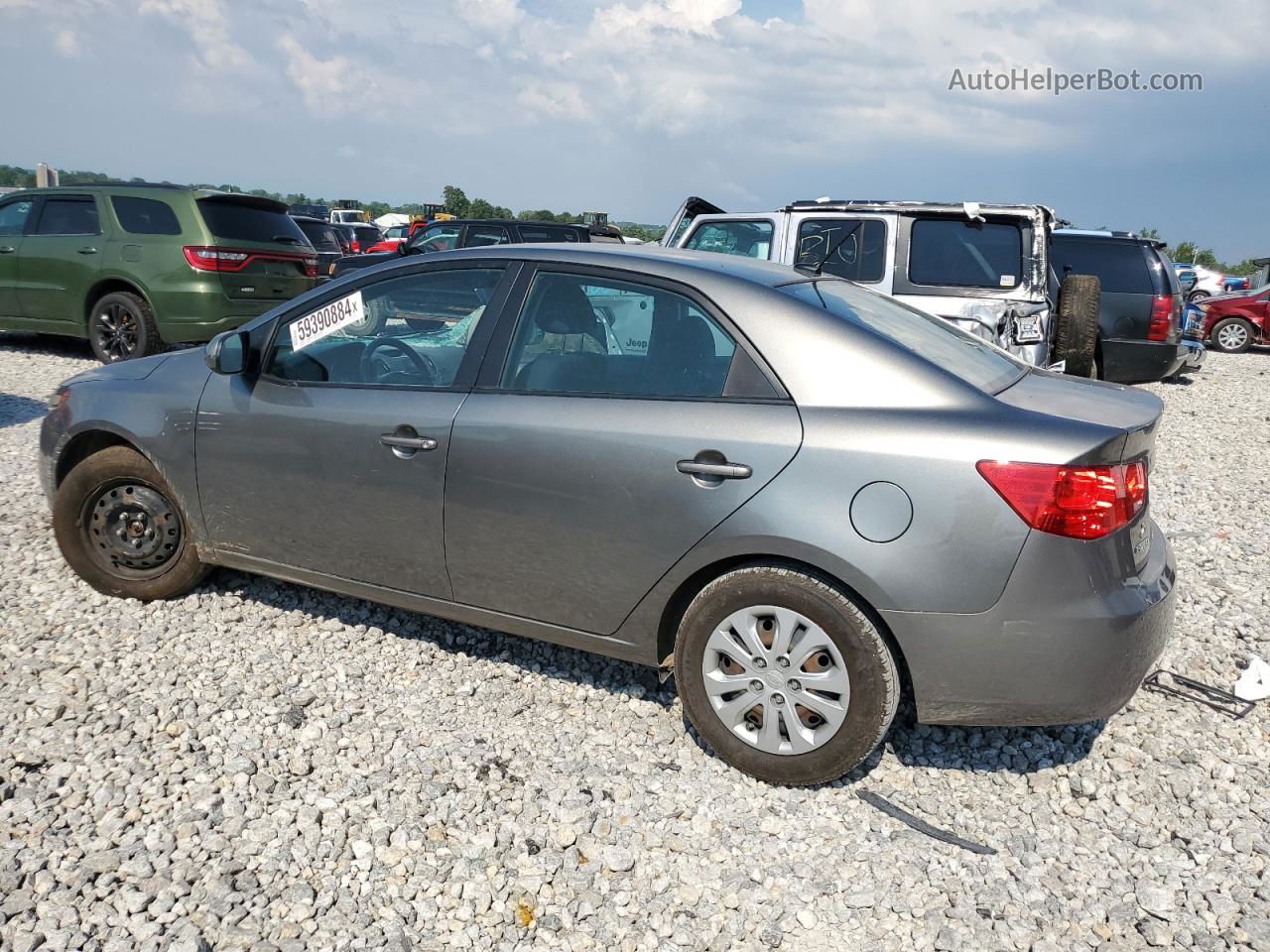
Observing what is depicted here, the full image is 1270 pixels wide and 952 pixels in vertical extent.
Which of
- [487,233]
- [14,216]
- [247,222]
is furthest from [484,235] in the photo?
[14,216]

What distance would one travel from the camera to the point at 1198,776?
3338 millimetres

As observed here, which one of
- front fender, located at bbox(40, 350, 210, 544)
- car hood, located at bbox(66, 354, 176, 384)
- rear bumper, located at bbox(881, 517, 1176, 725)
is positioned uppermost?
car hood, located at bbox(66, 354, 176, 384)

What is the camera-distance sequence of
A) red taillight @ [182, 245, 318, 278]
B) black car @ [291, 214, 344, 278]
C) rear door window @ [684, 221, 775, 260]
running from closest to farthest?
rear door window @ [684, 221, 775, 260] < red taillight @ [182, 245, 318, 278] < black car @ [291, 214, 344, 278]

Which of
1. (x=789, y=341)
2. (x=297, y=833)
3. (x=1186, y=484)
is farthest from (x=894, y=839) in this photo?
(x=1186, y=484)

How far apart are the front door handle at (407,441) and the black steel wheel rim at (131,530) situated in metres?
A: 1.29

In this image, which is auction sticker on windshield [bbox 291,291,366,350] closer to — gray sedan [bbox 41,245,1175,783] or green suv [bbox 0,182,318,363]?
gray sedan [bbox 41,245,1175,783]

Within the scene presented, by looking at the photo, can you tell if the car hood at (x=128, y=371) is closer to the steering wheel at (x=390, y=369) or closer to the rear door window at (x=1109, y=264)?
the steering wheel at (x=390, y=369)

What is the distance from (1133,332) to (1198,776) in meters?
9.42

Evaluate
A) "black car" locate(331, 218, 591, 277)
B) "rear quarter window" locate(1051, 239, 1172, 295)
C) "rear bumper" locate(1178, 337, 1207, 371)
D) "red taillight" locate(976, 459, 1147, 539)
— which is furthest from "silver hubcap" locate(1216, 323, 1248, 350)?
"red taillight" locate(976, 459, 1147, 539)

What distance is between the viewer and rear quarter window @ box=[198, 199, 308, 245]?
33.0 feet

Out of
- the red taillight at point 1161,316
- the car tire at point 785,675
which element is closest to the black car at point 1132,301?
the red taillight at point 1161,316

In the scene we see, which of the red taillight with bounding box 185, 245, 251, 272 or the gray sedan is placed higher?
the red taillight with bounding box 185, 245, 251, 272

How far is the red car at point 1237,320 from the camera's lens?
17.8 m

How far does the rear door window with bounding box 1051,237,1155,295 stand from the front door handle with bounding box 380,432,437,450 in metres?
10.0
